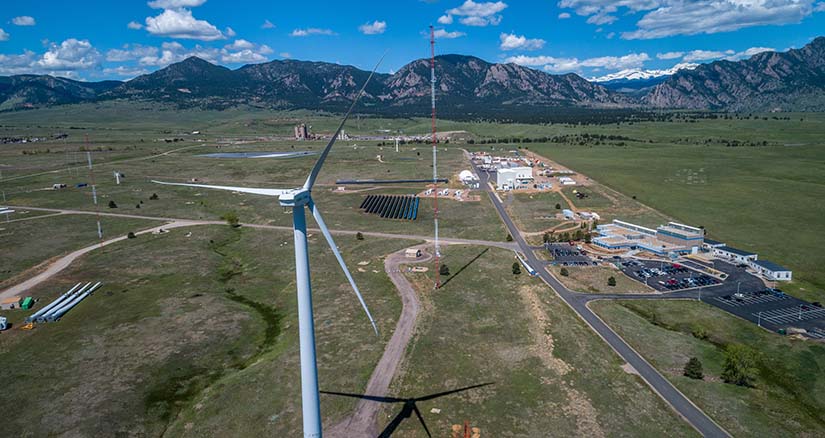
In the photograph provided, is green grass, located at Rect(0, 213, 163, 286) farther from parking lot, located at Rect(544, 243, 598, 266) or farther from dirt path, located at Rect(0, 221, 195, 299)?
parking lot, located at Rect(544, 243, 598, 266)

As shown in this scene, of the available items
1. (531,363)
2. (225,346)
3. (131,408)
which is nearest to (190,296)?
(225,346)

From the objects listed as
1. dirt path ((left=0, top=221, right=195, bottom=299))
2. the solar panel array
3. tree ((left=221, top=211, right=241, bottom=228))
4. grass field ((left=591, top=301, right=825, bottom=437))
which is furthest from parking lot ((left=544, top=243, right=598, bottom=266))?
dirt path ((left=0, top=221, right=195, bottom=299))

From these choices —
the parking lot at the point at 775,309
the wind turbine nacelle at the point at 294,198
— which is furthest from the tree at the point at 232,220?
the parking lot at the point at 775,309

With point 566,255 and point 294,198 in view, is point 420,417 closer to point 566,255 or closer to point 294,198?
point 294,198

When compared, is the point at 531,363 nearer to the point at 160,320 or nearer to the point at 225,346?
the point at 225,346

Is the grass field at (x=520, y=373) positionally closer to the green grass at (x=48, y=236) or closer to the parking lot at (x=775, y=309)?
the parking lot at (x=775, y=309)
